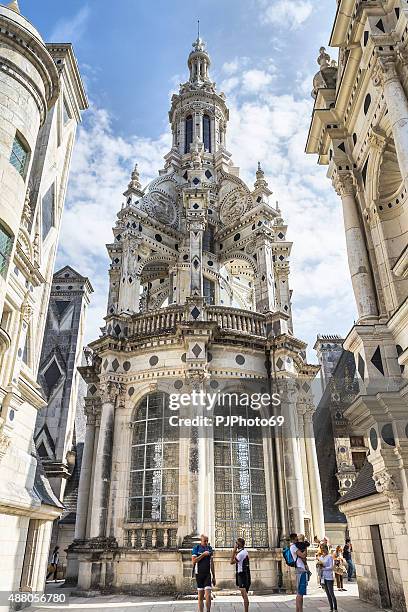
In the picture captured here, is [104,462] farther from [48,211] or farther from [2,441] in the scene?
[48,211]

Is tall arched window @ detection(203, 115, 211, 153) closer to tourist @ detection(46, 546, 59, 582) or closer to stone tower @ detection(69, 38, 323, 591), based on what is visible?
stone tower @ detection(69, 38, 323, 591)

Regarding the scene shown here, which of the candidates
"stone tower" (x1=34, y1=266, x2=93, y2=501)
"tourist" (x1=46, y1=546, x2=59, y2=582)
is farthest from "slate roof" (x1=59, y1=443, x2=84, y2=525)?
"tourist" (x1=46, y1=546, x2=59, y2=582)

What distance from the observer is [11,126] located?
10859mm

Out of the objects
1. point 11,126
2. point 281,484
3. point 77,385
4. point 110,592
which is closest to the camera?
point 11,126

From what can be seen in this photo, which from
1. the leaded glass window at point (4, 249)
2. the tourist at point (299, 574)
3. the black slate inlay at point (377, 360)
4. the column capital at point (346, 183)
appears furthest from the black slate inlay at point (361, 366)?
the leaded glass window at point (4, 249)

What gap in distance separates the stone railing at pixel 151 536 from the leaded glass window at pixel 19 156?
37.3ft

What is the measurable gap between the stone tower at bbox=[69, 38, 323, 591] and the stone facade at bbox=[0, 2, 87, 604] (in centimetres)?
298

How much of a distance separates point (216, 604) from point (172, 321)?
9311 mm

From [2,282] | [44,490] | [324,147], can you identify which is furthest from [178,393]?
[324,147]

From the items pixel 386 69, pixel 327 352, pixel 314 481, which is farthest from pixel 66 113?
pixel 327 352

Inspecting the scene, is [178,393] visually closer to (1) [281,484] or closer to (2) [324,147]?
(1) [281,484]

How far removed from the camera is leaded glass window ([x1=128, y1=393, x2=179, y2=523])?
1532cm

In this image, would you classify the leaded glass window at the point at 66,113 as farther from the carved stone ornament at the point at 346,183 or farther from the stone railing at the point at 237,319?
the carved stone ornament at the point at 346,183

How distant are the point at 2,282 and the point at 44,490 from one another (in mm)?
6512
